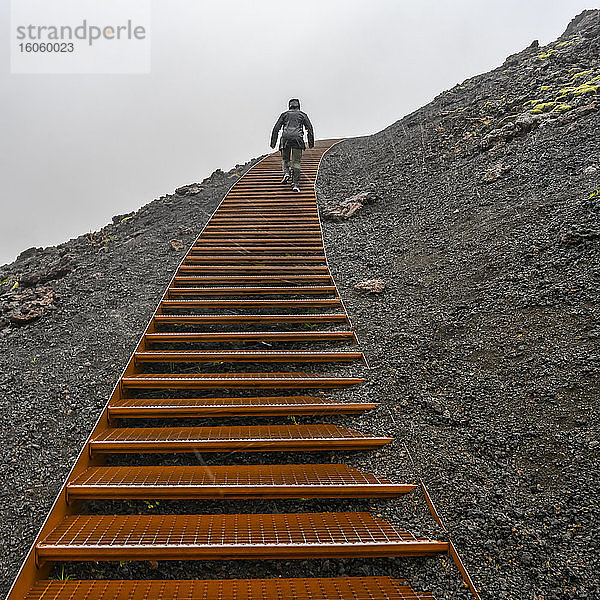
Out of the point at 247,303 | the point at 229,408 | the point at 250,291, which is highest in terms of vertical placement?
the point at 250,291

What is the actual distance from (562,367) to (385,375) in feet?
5.07

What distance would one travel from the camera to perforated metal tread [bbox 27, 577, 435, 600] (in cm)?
221

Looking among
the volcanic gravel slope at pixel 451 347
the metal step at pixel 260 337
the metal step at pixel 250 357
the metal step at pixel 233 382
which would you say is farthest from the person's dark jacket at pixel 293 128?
the metal step at pixel 233 382

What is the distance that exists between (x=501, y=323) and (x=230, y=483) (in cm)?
316

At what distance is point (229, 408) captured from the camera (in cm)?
355

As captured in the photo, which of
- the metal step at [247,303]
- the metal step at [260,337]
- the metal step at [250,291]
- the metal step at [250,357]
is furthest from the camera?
the metal step at [250,291]

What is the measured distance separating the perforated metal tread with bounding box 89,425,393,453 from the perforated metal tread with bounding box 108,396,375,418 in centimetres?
17

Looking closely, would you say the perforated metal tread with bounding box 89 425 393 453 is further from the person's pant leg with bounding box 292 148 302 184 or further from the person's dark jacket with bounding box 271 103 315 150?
the person's pant leg with bounding box 292 148 302 184

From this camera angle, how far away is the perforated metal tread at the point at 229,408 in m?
3.55

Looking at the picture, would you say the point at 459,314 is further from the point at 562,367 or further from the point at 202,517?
the point at 202,517

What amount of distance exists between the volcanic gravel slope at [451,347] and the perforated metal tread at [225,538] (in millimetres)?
105

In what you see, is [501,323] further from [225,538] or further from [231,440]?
[225,538]

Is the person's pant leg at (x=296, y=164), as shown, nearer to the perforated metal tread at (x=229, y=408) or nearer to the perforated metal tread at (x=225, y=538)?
the perforated metal tread at (x=229, y=408)

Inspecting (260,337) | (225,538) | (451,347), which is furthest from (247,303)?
(225,538)
